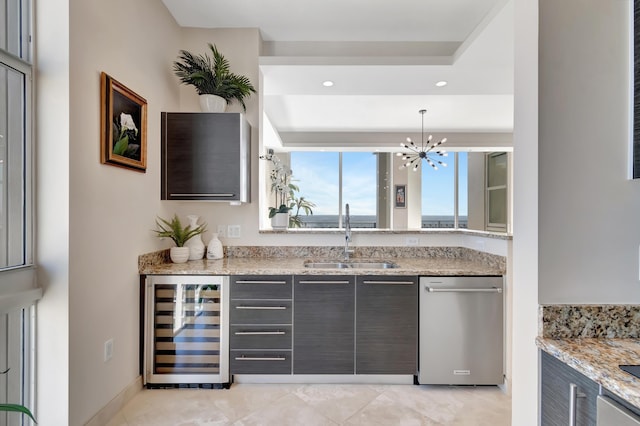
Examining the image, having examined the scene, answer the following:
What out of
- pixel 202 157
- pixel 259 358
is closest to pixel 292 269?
pixel 259 358

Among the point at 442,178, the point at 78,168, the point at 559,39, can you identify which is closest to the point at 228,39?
the point at 78,168

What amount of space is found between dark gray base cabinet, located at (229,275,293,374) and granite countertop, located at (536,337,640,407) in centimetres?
158

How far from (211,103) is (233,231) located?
1.08 meters

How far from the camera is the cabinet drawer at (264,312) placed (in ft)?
7.55

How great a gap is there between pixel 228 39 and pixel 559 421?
3.25 metres

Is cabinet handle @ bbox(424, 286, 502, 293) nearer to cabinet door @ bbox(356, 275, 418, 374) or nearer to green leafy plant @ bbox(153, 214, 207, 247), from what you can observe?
cabinet door @ bbox(356, 275, 418, 374)

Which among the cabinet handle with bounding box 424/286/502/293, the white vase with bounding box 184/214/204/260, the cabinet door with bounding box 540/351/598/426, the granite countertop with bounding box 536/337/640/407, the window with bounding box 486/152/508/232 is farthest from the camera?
the window with bounding box 486/152/508/232

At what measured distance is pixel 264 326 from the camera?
2.30 m

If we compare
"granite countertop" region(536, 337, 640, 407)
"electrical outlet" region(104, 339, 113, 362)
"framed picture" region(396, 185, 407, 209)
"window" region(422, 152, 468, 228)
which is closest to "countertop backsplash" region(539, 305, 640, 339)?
"granite countertop" region(536, 337, 640, 407)

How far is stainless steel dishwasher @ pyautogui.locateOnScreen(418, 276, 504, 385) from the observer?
89.6 inches

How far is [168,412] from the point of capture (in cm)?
203

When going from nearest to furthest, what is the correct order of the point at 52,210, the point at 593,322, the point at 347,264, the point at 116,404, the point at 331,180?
the point at 593,322 → the point at 52,210 → the point at 116,404 → the point at 347,264 → the point at 331,180

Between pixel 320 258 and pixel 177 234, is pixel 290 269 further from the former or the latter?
pixel 177 234

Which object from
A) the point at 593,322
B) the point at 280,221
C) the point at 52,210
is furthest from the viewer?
the point at 280,221
